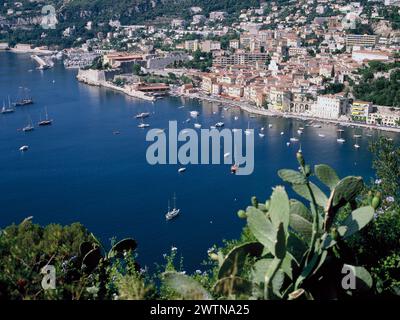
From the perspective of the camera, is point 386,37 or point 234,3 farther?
point 234,3

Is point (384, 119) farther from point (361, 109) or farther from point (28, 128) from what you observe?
point (28, 128)

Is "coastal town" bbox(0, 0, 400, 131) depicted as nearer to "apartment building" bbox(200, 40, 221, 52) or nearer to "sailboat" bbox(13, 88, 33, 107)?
"apartment building" bbox(200, 40, 221, 52)

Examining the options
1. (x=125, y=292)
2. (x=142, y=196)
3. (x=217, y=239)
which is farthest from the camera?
(x=142, y=196)

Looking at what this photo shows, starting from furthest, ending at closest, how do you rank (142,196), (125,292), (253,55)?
(253,55)
(142,196)
(125,292)

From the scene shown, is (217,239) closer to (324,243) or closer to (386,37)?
(324,243)

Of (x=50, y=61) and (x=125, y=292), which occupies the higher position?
(x=125, y=292)

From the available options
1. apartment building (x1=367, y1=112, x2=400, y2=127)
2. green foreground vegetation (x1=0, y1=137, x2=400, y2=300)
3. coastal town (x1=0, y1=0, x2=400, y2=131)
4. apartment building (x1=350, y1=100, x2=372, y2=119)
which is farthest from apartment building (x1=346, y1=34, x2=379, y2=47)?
green foreground vegetation (x1=0, y1=137, x2=400, y2=300)

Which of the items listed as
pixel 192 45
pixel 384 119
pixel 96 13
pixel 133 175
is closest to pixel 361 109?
pixel 384 119

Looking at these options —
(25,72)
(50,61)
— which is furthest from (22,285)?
(50,61)
